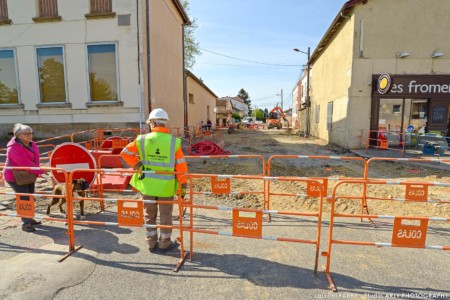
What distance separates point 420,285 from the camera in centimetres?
305

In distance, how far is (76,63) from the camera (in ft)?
40.9

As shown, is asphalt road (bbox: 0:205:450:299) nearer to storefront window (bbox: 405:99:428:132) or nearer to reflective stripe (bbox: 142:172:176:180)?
reflective stripe (bbox: 142:172:176:180)

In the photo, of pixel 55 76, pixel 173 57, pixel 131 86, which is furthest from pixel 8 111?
pixel 173 57

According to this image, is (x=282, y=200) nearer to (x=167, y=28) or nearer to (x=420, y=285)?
(x=420, y=285)

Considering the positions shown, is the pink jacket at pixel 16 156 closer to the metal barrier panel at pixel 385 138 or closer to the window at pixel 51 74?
the window at pixel 51 74

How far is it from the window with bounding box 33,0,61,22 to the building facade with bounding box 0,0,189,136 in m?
0.04

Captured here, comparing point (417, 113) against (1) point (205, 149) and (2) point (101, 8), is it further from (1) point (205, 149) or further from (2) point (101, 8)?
(2) point (101, 8)

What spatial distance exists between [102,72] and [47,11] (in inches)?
149

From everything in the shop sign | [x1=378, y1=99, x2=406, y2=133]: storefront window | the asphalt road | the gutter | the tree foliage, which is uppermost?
the gutter

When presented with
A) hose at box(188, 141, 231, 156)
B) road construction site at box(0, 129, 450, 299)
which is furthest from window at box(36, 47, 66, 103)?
road construction site at box(0, 129, 450, 299)

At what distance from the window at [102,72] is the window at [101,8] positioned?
4.30 feet

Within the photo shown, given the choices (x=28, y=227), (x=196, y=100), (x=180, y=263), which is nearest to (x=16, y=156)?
(x=28, y=227)

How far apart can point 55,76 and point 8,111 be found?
3.16m

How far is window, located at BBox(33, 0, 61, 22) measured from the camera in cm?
1224
